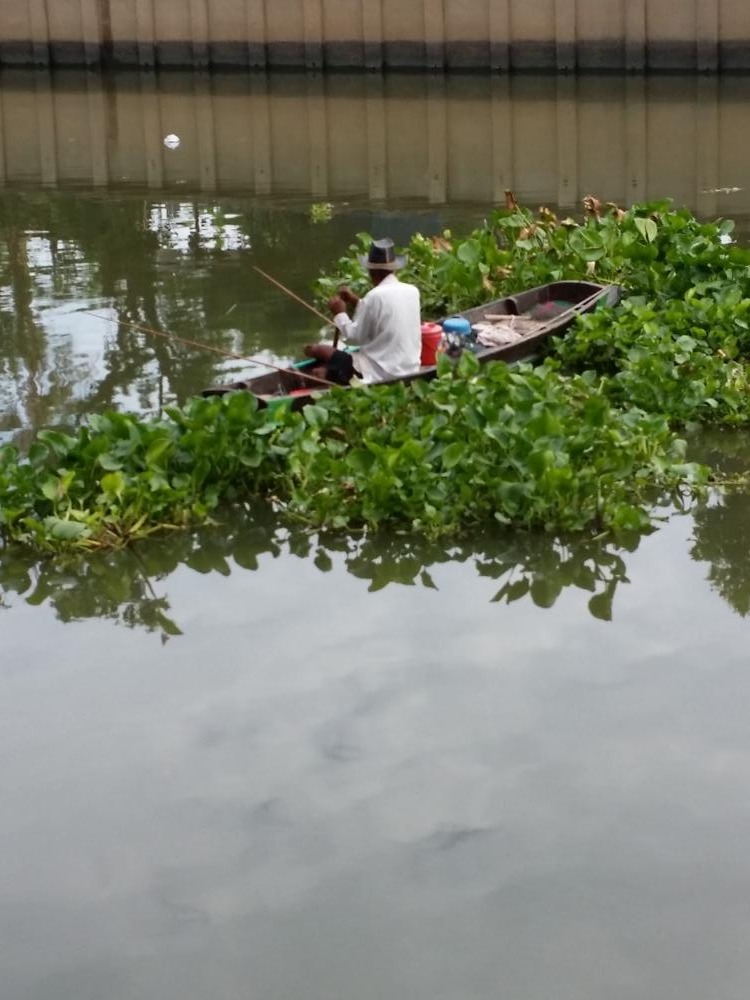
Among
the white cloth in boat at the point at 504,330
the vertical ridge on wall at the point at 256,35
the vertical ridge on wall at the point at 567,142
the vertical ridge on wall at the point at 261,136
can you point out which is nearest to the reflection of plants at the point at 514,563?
the white cloth in boat at the point at 504,330

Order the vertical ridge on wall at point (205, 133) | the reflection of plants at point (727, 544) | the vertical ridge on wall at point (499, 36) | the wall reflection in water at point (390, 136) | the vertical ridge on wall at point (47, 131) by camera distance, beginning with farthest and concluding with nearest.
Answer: the vertical ridge on wall at point (499, 36) → the vertical ridge on wall at point (47, 131) → the vertical ridge on wall at point (205, 133) → the wall reflection in water at point (390, 136) → the reflection of plants at point (727, 544)

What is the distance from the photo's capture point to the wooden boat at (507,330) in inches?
441

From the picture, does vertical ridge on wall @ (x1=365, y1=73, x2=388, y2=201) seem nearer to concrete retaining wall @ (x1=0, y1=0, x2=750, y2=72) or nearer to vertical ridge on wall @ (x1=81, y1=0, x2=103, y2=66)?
concrete retaining wall @ (x1=0, y1=0, x2=750, y2=72)

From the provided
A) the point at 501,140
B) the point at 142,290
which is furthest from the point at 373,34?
the point at 142,290

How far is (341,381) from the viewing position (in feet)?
37.9

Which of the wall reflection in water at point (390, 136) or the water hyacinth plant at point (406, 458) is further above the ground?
the wall reflection in water at point (390, 136)

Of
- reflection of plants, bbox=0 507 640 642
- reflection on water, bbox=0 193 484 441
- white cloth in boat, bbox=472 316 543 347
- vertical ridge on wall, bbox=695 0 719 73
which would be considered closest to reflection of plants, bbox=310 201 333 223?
reflection on water, bbox=0 193 484 441

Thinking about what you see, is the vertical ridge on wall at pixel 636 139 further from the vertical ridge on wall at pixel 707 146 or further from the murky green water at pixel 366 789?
the murky green water at pixel 366 789

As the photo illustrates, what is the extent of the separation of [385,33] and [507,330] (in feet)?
66.5

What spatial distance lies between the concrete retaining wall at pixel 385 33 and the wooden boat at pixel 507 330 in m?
17.5

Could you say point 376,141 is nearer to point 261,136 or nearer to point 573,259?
point 261,136

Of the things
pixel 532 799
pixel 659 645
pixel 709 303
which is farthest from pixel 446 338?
pixel 532 799

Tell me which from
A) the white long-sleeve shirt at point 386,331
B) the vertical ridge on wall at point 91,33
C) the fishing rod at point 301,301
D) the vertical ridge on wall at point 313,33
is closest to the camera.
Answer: the white long-sleeve shirt at point 386,331

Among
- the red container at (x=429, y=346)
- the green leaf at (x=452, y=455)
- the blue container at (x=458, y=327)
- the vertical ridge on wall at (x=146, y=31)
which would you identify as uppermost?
the vertical ridge on wall at (x=146, y=31)
